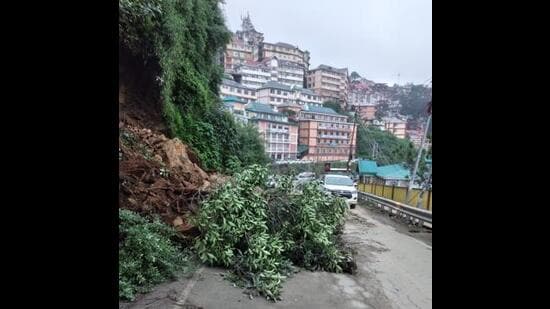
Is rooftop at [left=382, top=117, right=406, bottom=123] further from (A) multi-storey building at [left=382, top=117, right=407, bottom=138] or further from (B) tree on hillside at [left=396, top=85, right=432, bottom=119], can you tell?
(B) tree on hillside at [left=396, top=85, right=432, bottom=119]

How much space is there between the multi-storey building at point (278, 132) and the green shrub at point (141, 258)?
78.5 ft

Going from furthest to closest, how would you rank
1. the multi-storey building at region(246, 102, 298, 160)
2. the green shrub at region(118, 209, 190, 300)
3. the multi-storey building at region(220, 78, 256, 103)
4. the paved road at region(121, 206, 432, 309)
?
1. the multi-storey building at region(220, 78, 256, 103)
2. the multi-storey building at region(246, 102, 298, 160)
3. the paved road at region(121, 206, 432, 309)
4. the green shrub at region(118, 209, 190, 300)

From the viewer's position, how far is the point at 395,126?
35.8 m

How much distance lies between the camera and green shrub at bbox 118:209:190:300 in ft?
14.0

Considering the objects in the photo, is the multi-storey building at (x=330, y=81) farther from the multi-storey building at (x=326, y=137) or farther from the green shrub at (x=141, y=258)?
the green shrub at (x=141, y=258)

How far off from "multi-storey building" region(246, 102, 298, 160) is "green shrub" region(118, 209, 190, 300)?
23.9 metres

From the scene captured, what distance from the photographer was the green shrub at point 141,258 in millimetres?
4262

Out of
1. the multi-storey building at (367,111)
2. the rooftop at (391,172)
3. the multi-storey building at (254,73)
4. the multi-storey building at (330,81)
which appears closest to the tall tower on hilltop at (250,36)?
the multi-storey building at (254,73)

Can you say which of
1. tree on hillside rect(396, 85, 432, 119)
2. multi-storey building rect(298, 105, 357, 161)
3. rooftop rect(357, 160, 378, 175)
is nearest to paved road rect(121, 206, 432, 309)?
tree on hillside rect(396, 85, 432, 119)

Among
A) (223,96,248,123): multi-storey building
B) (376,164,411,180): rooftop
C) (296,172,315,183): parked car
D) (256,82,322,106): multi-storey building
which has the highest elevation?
(256,82,322,106): multi-storey building

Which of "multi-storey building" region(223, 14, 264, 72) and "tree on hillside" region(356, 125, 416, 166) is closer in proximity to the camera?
"tree on hillside" region(356, 125, 416, 166)
